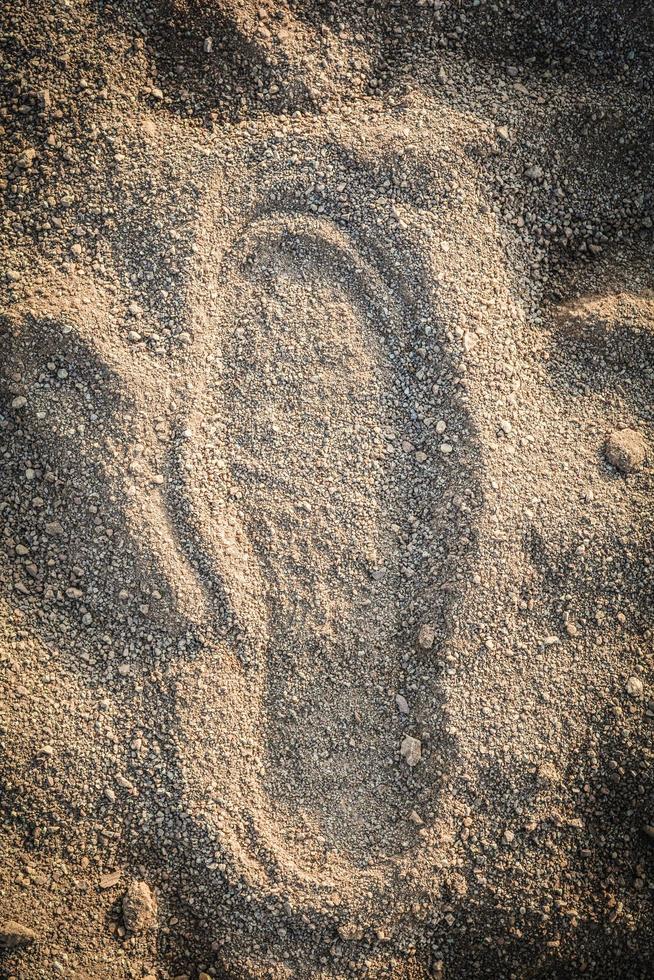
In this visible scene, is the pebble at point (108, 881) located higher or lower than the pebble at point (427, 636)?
lower

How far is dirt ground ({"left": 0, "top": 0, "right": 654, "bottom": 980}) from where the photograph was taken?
7.93 feet

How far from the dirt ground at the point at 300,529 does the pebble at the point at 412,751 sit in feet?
0.04

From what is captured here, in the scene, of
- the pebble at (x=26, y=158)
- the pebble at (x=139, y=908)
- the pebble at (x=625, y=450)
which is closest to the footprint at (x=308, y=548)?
the pebble at (x=139, y=908)

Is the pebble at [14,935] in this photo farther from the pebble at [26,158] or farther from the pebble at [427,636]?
the pebble at [26,158]

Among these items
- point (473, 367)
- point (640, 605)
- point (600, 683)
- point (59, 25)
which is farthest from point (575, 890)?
point (59, 25)

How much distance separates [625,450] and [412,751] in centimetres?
141

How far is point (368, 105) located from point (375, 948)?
3.20 meters

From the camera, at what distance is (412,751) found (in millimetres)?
2482

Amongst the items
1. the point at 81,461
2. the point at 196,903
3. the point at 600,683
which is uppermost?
the point at 81,461

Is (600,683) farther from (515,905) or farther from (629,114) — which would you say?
(629,114)

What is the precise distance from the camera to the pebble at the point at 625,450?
257 centimetres

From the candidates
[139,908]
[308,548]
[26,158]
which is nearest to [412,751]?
[308,548]

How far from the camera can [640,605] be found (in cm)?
257

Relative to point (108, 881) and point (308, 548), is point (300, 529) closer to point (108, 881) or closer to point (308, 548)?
point (308, 548)
